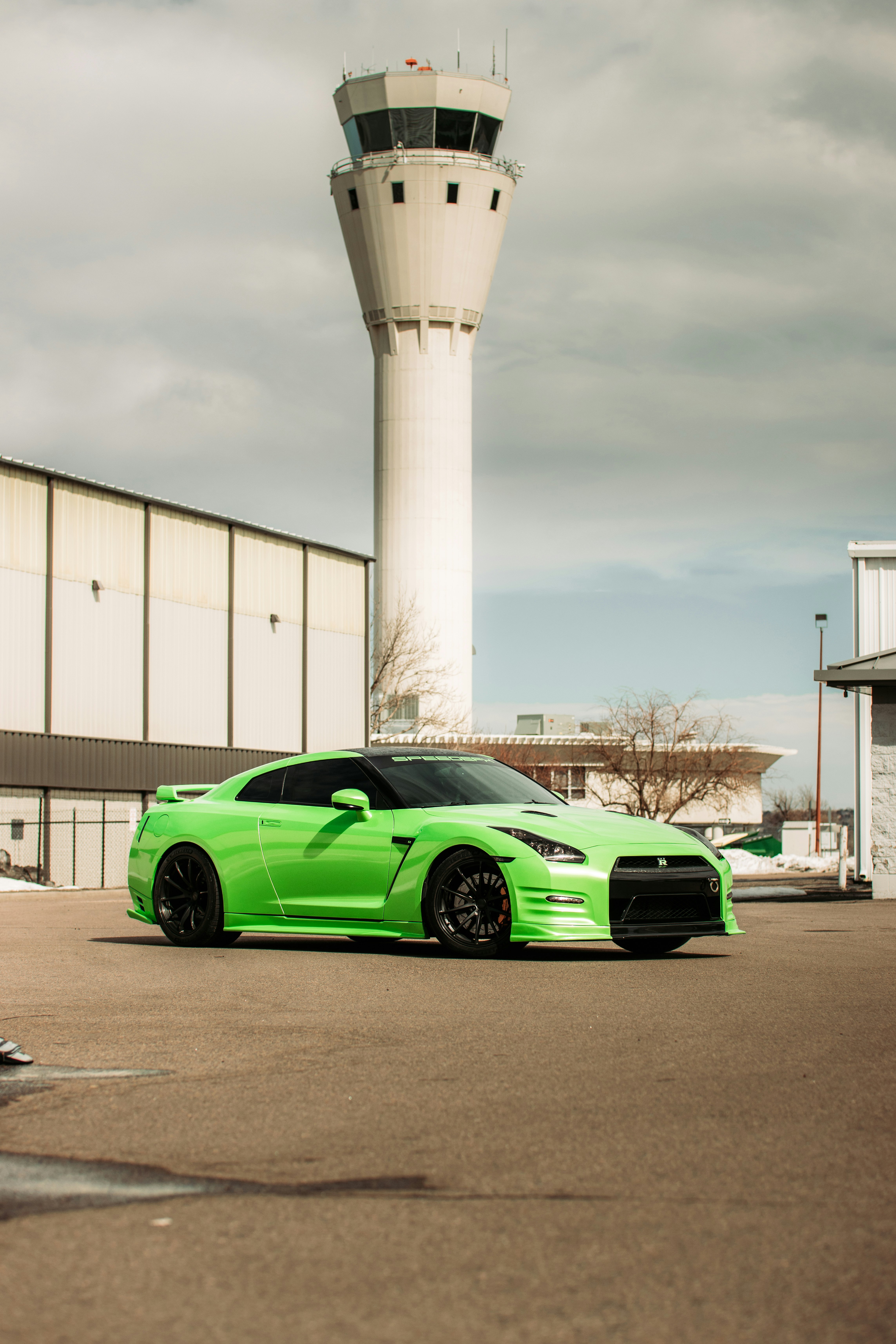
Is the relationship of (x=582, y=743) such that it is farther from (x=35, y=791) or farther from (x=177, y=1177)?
(x=177, y=1177)

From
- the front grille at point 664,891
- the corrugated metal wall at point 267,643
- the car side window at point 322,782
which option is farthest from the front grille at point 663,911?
the corrugated metal wall at point 267,643

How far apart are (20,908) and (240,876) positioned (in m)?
10.7

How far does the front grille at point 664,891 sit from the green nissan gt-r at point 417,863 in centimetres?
1

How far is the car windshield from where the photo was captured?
35.1 feet

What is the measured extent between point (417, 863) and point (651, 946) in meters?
1.85

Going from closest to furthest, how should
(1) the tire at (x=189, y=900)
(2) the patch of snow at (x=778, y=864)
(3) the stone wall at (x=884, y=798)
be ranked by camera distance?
(1) the tire at (x=189, y=900) < (3) the stone wall at (x=884, y=798) < (2) the patch of snow at (x=778, y=864)

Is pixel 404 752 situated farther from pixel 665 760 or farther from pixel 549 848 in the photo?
pixel 665 760

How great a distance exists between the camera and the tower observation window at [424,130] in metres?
77.0

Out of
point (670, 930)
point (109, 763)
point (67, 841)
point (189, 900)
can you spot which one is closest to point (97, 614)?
point (109, 763)

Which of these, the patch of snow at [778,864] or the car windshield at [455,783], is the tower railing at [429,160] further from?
the car windshield at [455,783]

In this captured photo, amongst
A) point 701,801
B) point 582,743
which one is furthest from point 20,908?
point 582,743

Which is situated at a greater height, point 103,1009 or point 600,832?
point 600,832

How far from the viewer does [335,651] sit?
4900 centimetres

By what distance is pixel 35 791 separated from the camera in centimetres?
3822
